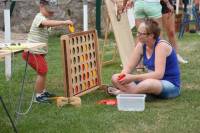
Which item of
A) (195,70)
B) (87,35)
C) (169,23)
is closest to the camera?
(87,35)

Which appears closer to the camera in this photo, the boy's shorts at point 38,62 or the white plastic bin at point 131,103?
the white plastic bin at point 131,103

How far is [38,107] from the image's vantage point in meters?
5.56

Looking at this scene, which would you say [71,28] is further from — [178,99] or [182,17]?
[182,17]

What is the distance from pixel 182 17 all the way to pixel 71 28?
941cm

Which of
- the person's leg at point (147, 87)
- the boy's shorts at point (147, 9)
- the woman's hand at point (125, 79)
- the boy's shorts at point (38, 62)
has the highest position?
the boy's shorts at point (147, 9)

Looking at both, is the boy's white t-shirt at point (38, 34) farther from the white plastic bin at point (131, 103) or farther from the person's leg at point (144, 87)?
the white plastic bin at point (131, 103)

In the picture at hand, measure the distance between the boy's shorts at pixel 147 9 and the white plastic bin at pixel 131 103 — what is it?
233cm

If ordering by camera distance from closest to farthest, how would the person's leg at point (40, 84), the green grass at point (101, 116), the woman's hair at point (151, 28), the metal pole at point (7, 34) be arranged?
the green grass at point (101, 116)
the woman's hair at point (151, 28)
the person's leg at point (40, 84)
the metal pole at point (7, 34)

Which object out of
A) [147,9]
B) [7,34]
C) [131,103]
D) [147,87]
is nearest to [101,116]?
[131,103]

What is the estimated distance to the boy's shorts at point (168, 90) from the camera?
5727 mm

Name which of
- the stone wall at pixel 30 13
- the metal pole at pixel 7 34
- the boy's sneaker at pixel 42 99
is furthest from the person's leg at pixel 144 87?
the stone wall at pixel 30 13

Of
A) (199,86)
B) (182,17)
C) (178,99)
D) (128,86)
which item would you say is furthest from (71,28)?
(182,17)

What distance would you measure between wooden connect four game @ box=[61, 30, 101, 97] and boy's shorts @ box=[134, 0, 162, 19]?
137 centimetres

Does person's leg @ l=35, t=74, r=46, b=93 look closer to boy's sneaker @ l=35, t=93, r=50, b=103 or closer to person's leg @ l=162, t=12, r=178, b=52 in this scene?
boy's sneaker @ l=35, t=93, r=50, b=103
